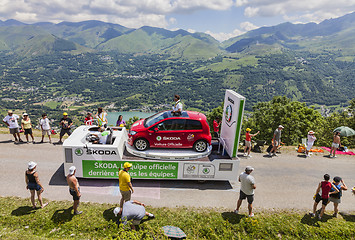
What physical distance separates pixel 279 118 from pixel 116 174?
22196 mm

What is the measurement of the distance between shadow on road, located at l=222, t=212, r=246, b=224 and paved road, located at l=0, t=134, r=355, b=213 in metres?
0.54

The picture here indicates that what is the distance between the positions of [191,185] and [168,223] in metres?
3.01

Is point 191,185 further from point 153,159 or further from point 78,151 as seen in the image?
point 78,151

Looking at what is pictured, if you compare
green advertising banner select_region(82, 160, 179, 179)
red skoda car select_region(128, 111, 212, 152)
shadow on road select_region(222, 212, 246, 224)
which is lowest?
shadow on road select_region(222, 212, 246, 224)

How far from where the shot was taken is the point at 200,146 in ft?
36.9

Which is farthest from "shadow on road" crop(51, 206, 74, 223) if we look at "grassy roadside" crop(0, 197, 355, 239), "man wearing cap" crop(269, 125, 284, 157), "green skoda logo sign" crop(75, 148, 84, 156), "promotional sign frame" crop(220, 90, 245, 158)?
"man wearing cap" crop(269, 125, 284, 157)

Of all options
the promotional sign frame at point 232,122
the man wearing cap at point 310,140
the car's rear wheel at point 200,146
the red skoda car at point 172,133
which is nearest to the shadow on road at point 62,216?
the red skoda car at point 172,133

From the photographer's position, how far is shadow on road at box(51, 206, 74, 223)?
7.79 metres

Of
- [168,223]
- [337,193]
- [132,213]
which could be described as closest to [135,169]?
[168,223]

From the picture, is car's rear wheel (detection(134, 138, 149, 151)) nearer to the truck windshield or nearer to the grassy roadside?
the truck windshield

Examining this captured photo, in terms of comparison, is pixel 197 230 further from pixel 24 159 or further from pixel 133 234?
pixel 24 159

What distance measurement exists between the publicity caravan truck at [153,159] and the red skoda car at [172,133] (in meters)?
0.34

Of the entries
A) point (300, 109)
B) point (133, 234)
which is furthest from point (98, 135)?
point (300, 109)

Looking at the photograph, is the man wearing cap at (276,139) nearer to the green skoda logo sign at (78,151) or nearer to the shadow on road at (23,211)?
the green skoda logo sign at (78,151)
